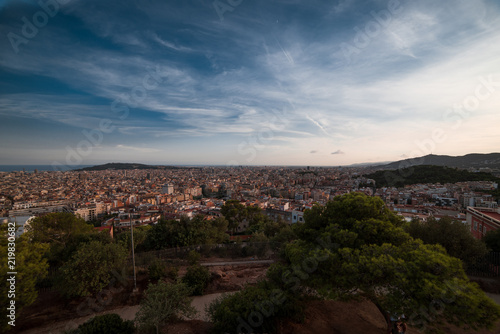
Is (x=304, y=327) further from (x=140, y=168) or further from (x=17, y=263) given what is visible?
(x=140, y=168)

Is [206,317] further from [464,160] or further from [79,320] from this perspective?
[464,160]

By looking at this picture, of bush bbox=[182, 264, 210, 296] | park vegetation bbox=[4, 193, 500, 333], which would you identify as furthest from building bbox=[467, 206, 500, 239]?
bush bbox=[182, 264, 210, 296]

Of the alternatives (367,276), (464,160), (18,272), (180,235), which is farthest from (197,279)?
(464,160)

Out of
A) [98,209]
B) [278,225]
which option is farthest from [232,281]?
[98,209]

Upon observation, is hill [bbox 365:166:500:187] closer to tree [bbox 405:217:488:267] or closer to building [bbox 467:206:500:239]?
building [bbox 467:206:500:239]

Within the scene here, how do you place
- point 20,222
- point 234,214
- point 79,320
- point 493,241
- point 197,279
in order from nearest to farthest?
1. point 79,320
2. point 197,279
3. point 493,241
4. point 20,222
5. point 234,214

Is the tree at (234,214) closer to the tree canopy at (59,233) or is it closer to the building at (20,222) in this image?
the tree canopy at (59,233)
